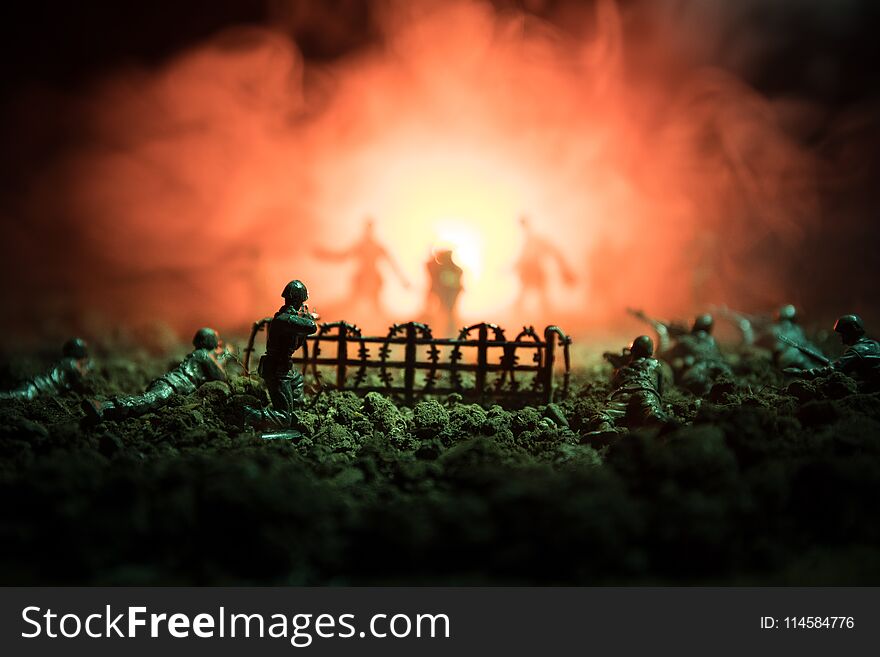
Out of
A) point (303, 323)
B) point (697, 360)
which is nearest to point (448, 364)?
point (303, 323)

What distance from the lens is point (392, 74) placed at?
21.1 m

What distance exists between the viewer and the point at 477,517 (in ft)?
20.0

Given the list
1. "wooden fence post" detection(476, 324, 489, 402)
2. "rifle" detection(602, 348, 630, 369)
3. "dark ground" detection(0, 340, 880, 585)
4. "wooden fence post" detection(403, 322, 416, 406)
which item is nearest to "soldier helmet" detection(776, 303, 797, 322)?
"rifle" detection(602, 348, 630, 369)

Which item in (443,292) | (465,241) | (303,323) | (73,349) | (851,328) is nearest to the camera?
(303,323)

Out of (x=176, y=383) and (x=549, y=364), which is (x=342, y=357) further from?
(x=549, y=364)

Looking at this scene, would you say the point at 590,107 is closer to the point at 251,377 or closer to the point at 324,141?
the point at 324,141

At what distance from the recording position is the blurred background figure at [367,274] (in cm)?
1930

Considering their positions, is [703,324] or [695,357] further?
[703,324]

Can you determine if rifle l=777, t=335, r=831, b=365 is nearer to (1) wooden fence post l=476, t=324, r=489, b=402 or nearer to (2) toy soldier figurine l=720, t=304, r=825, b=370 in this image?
(2) toy soldier figurine l=720, t=304, r=825, b=370

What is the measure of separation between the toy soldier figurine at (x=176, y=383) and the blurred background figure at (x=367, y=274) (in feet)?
24.7

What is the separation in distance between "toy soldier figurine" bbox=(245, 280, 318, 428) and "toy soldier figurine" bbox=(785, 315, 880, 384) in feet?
25.6

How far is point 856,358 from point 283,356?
28.7 feet

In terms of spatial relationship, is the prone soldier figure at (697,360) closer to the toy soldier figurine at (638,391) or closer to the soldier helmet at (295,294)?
the toy soldier figurine at (638,391)

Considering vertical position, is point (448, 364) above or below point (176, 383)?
above
